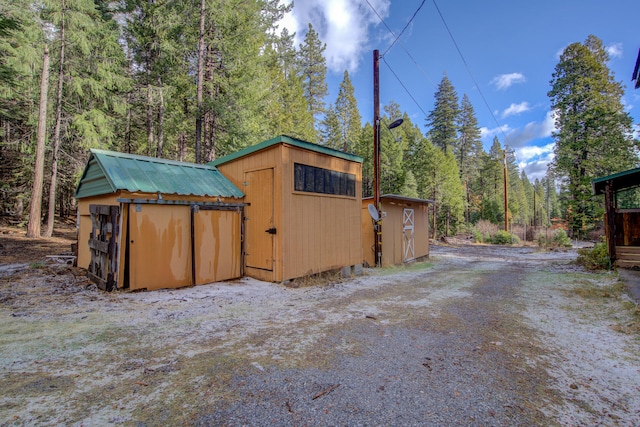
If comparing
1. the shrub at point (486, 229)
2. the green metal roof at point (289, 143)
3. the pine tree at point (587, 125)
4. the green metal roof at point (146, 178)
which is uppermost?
the pine tree at point (587, 125)

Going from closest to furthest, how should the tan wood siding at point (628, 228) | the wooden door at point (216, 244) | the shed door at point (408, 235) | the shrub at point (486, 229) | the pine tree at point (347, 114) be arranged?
the wooden door at point (216, 244)
the tan wood siding at point (628, 228)
the shed door at point (408, 235)
the shrub at point (486, 229)
the pine tree at point (347, 114)

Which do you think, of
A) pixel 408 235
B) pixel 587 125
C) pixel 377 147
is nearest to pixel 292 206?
pixel 377 147

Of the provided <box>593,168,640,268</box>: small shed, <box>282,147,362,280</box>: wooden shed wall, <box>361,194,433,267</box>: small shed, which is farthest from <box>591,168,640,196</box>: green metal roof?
<box>282,147,362,280</box>: wooden shed wall

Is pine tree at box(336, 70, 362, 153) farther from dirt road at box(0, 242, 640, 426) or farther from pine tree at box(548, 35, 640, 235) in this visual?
dirt road at box(0, 242, 640, 426)

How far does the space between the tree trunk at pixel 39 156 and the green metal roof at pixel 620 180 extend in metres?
20.4

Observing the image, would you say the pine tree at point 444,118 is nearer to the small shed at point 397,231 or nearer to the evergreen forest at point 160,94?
the evergreen forest at point 160,94

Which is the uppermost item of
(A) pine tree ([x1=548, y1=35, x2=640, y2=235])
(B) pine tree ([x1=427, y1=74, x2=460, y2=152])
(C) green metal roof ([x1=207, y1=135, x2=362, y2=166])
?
(B) pine tree ([x1=427, y1=74, x2=460, y2=152])

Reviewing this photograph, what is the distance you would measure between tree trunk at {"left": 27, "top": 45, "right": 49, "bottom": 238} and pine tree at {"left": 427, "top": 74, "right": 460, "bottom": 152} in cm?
3030

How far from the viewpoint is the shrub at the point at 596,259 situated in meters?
8.74

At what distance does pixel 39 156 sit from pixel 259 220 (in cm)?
1215

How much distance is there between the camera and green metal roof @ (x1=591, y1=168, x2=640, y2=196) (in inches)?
308

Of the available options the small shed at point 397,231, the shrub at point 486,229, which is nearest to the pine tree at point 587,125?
the shrub at point 486,229

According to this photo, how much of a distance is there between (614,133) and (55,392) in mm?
25911

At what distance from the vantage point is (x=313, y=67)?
90.0ft
